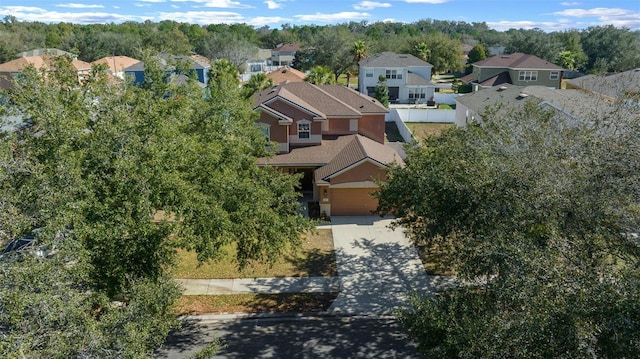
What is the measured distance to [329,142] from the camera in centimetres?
3020

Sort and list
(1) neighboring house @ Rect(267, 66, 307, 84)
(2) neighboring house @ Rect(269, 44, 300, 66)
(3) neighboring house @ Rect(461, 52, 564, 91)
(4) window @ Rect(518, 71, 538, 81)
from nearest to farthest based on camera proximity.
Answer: (1) neighboring house @ Rect(267, 66, 307, 84)
(3) neighboring house @ Rect(461, 52, 564, 91)
(4) window @ Rect(518, 71, 538, 81)
(2) neighboring house @ Rect(269, 44, 300, 66)

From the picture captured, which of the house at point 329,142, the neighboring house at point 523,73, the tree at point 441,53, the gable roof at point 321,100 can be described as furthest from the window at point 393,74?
the house at point 329,142

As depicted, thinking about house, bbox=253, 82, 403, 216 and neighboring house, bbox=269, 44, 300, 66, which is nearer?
house, bbox=253, 82, 403, 216

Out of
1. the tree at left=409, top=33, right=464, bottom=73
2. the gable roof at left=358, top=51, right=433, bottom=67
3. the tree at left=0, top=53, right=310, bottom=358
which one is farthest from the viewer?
the tree at left=409, top=33, right=464, bottom=73

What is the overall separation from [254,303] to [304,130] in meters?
14.1

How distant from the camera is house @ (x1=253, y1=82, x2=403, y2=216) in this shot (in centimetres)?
2561

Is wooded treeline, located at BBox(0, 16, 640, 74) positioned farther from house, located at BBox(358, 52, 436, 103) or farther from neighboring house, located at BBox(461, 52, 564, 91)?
neighboring house, located at BBox(461, 52, 564, 91)

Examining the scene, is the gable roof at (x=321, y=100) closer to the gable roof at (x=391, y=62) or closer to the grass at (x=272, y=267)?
the grass at (x=272, y=267)

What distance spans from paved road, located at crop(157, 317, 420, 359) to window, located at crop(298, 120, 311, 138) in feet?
48.9

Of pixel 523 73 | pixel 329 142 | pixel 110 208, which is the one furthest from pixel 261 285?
pixel 523 73

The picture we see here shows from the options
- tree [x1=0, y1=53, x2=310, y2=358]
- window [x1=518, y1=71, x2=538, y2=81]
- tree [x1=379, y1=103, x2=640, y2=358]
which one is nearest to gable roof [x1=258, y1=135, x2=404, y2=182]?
tree [x1=379, y1=103, x2=640, y2=358]

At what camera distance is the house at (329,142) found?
25.6 meters

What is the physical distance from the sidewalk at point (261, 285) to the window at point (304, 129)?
39.9ft

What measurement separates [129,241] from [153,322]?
2.51 meters
